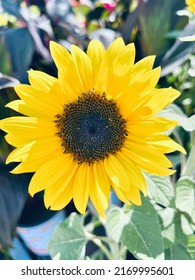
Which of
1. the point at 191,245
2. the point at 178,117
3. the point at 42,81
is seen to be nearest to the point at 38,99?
the point at 42,81

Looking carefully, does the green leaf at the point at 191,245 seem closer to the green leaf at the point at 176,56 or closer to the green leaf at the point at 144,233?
the green leaf at the point at 144,233

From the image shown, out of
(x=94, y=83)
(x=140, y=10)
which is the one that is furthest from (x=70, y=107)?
(x=140, y=10)

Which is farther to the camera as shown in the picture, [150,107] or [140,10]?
[140,10]

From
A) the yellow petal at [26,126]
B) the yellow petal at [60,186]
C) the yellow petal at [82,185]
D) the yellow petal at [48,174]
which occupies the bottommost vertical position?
the yellow petal at [82,185]

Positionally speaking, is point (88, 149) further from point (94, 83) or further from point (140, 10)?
point (140, 10)

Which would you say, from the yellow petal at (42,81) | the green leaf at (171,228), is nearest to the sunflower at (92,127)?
the yellow petal at (42,81)
